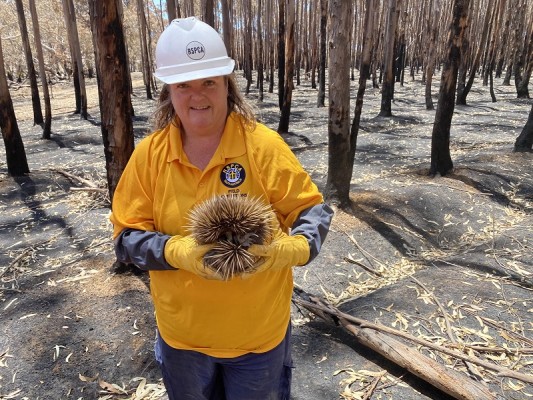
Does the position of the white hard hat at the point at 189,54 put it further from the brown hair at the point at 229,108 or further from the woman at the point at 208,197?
the brown hair at the point at 229,108

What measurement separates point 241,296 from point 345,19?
452 centimetres

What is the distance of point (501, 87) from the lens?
20.8m

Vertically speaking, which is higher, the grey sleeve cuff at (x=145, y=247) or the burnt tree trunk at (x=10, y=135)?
the grey sleeve cuff at (x=145, y=247)

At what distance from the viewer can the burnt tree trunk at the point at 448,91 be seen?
21.4 ft

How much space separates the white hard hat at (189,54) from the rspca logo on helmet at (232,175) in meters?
0.32

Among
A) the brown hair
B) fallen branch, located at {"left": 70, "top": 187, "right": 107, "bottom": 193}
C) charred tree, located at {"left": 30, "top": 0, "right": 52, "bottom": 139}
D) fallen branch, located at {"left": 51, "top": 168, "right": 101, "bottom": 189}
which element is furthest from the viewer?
charred tree, located at {"left": 30, "top": 0, "right": 52, "bottom": 139}

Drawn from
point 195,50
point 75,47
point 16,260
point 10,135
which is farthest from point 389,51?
point 195,50

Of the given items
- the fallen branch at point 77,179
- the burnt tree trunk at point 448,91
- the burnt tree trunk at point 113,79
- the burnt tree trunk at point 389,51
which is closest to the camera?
the burnt tree trunk at point 113,79

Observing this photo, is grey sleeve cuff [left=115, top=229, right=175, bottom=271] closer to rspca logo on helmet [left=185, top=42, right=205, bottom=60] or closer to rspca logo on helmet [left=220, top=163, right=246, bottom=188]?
rspca logo on helmet [left=220, top=163, right=246, bottom=188]

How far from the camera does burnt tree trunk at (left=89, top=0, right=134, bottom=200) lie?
350 centimetres

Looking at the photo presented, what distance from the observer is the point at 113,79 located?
11.7 ft

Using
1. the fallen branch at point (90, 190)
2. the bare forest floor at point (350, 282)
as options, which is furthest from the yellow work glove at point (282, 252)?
the fallen branch at point (90, 190)

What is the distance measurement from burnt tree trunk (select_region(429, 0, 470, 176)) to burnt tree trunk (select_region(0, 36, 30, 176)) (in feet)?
24.5

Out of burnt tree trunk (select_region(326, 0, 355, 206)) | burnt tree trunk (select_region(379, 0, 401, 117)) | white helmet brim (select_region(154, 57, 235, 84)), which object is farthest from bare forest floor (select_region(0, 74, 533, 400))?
burnt tree trunk (select_region(379, 0, 401, 117))
